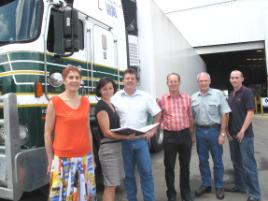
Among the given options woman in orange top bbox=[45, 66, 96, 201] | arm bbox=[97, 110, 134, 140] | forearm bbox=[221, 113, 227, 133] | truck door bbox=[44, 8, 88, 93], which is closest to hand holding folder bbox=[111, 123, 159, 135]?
arm bbox=[97, 110, 134, 140]

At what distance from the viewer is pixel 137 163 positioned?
13.5 feet

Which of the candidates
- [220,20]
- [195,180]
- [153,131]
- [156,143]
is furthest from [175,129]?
[220,20]

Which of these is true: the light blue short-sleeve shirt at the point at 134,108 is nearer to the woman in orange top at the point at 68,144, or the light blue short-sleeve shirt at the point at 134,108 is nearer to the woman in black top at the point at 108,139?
the woman in black top at the point at 108,139

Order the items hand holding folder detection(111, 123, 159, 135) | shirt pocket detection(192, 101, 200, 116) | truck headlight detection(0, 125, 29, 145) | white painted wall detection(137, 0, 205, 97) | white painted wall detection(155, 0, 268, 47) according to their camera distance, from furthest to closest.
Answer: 1. white painted wall detection(155, 0, 268, 47)
2. white painted wall detection(137, 0, 205, 97)
3. shirt pocket detection(192, 101, 200, 116)
4. truck headlight detection(0, 125, 29, 145)
5. hand holding folder detection(111, 123, 159, 135)

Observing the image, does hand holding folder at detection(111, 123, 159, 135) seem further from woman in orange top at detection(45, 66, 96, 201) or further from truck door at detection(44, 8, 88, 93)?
truck door at detection(44, 8, 88, 93)

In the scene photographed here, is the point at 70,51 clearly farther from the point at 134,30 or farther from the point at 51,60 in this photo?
the point at 134,30

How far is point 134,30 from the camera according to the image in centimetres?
704

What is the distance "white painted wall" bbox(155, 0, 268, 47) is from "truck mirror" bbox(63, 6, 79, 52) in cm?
1676

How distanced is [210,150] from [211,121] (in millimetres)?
423

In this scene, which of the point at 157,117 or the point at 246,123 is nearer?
the point at 157,117

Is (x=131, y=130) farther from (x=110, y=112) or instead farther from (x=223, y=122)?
(x=223, y=122)

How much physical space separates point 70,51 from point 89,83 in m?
0.93

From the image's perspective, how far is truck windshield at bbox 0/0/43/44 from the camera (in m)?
4.08

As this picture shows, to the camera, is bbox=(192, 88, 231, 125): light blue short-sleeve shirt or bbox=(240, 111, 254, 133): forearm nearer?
bbox=(240, 111, 254, 133): forearm
